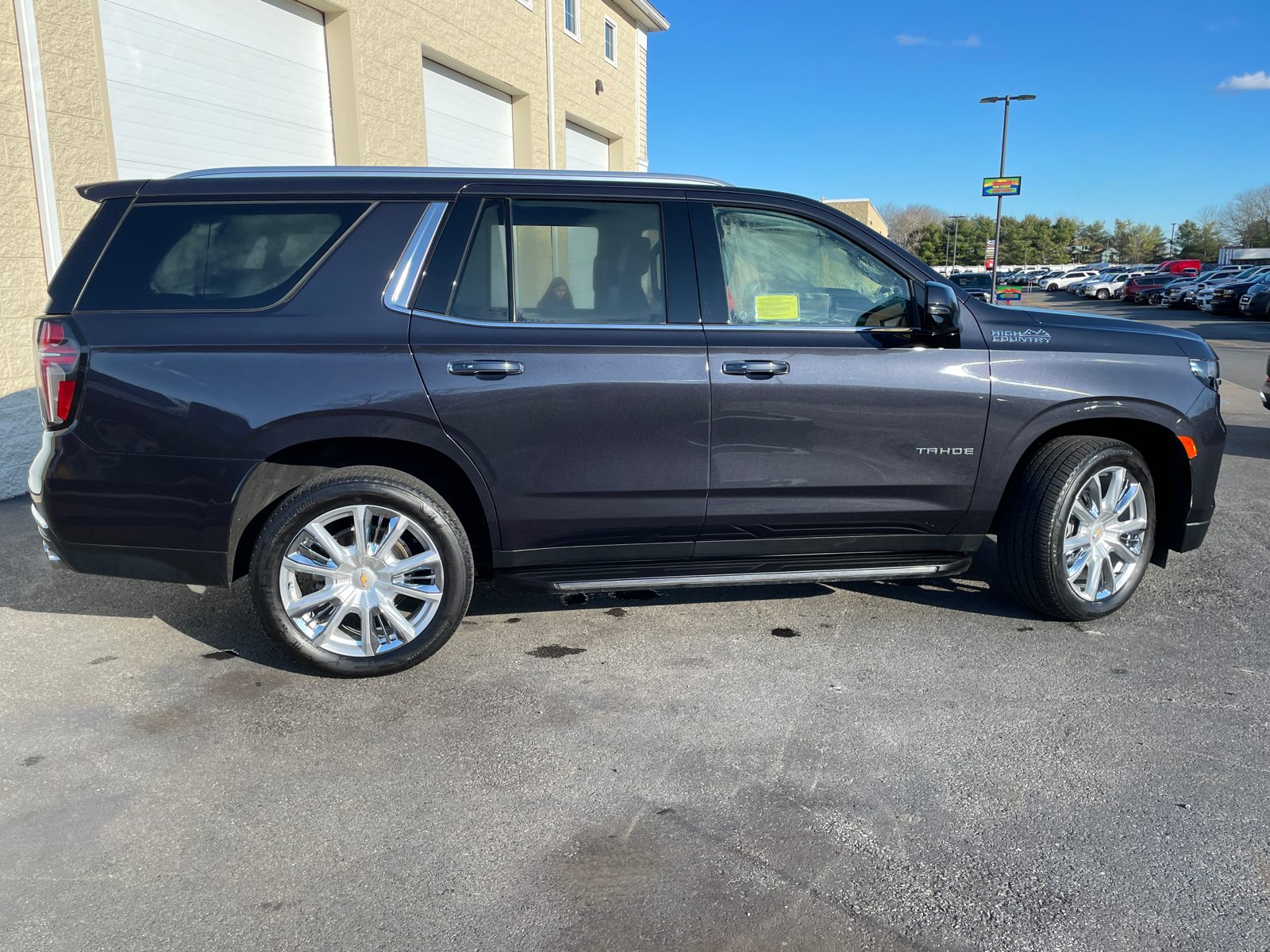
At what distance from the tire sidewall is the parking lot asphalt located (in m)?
0.12

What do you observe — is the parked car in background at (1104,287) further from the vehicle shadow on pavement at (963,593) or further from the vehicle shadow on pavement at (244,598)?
the vehicle shadow on pavement at (244,598)

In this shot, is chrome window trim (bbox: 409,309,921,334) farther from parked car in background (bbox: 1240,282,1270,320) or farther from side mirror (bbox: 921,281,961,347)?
parked car in background (bbox: 1240,282,1270,320)

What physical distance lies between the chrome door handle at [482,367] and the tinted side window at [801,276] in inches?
38.0

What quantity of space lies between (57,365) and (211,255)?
68 centimetres

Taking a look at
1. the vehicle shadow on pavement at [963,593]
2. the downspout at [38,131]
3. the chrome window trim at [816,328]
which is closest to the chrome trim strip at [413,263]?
the chrome window trim at [816,328]

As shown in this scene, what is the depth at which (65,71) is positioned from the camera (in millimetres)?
6895

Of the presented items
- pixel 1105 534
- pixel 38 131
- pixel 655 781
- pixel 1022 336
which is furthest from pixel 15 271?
pixel 1105 534

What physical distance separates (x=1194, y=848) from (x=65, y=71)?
8364 mm

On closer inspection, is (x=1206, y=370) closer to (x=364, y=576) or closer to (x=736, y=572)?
(x=736, y=572)

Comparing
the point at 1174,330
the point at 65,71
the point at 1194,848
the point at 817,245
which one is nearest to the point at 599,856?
the point at 1194,848

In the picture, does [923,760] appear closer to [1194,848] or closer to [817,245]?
[1194,848]

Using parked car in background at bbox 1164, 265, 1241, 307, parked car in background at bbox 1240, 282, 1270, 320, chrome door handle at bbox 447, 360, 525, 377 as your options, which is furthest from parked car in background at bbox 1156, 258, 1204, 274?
chrome door handle at bbox 447, 360, 525, 377

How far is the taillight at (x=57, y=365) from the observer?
3365 mm

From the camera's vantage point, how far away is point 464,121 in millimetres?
13016
